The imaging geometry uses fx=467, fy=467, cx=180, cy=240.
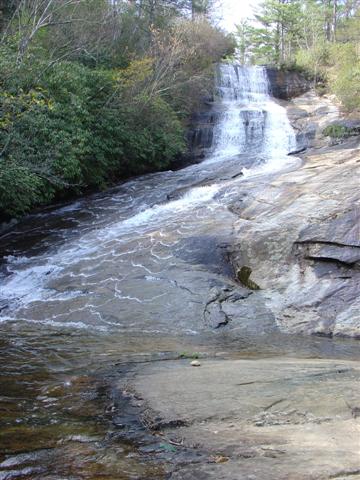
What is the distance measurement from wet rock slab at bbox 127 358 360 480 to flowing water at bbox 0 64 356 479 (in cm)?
43

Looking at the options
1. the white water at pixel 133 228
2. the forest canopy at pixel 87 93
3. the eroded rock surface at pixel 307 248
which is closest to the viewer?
the eroded rock surface at pixel 307 248

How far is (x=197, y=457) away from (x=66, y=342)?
4.37m

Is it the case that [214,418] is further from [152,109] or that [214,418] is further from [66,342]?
[152,109]

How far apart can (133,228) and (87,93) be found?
5.73 metres

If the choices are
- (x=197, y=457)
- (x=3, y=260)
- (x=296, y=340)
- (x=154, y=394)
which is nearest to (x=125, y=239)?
(x=3, y=260)

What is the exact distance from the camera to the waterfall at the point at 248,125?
20531 millimetres

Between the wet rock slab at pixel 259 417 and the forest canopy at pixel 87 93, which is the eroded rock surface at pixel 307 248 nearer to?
the wet rock slab at pixel 259 417

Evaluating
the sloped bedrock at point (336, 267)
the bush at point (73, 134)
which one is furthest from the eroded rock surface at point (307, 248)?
the bush at point (73, 134)

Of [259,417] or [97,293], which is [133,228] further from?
[259,417]

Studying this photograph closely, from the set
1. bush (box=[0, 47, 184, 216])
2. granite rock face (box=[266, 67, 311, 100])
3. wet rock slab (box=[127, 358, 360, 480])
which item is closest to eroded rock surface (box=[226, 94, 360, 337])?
wet rock slab (box=[127, 358, 360, 480])

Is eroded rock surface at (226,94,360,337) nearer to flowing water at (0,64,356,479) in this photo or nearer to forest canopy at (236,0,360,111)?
flowing water at (0,64,356,479)

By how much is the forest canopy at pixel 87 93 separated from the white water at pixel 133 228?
124cm

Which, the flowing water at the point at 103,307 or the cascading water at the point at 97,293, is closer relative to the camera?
the flowing water at the point at 103,307

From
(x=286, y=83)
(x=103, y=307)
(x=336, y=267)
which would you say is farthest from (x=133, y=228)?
(x=286, y=83)
